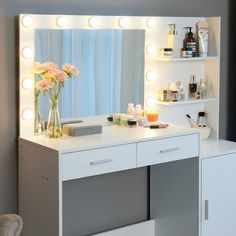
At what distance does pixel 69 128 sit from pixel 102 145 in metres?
0.27

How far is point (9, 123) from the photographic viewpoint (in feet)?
9.25

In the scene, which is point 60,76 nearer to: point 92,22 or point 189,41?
point 92,22

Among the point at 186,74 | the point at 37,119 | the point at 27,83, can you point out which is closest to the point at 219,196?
Answer: the point at 186,74

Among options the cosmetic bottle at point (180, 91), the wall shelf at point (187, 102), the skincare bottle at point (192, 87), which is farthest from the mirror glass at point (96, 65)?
the skincare bottle at point (192, 87)

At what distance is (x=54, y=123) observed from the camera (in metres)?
2.79

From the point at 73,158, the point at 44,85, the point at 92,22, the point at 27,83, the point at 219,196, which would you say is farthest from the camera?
the point at 219,196

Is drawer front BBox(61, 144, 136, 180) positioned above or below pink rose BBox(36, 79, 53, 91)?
below

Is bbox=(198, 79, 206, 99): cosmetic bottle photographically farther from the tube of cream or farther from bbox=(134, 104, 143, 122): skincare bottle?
bbox=(134, 104, 143, 122): skincare bottle

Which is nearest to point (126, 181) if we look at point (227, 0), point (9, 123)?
point (9, 123)

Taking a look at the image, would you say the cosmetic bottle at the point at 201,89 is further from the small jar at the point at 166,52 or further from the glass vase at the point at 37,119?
the glass vase at the point at 37,119

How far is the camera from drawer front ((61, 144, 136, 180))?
2545 millimetres

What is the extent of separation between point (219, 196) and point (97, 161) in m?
0.94

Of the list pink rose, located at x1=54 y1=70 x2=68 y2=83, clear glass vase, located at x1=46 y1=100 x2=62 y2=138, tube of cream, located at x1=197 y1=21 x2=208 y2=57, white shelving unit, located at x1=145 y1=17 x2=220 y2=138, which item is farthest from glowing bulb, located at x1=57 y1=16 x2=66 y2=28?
tube of cream, located at x1=197 y1=21 x2=208 y2=57

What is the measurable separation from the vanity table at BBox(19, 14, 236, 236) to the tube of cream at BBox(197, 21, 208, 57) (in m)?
0.05
